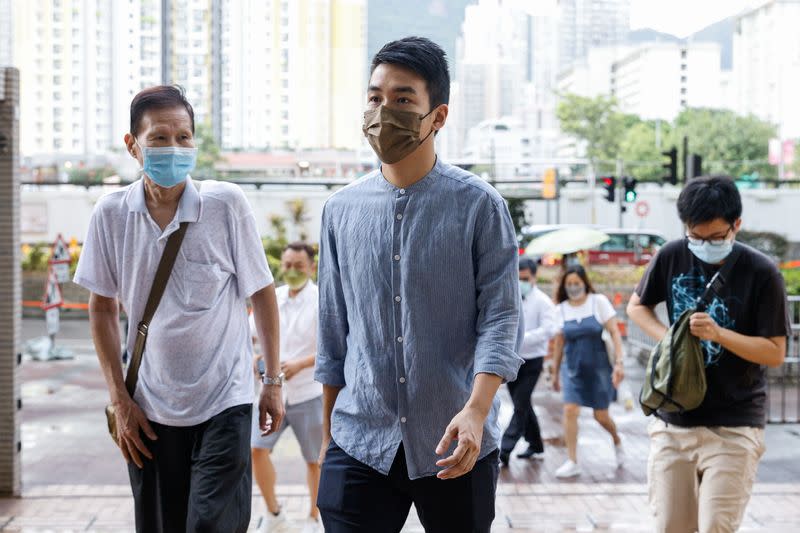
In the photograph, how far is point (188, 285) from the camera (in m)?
3.40

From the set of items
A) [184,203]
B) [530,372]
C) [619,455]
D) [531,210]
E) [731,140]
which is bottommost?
[619,455]

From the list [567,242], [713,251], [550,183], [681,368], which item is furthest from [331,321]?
[550,183]

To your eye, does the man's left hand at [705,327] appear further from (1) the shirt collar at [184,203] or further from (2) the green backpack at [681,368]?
(1) the shirt collar at [184,203]

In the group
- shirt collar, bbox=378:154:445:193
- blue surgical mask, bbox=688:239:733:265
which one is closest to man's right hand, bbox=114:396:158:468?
shirt collar, bbox=378:154:445:193

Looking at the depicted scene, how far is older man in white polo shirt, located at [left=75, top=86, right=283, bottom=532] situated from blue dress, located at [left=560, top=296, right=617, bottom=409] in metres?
5.04

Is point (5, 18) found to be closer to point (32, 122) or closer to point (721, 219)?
point (721, 219)

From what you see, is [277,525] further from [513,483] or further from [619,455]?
[619,455]

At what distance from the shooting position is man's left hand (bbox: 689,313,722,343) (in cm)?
373

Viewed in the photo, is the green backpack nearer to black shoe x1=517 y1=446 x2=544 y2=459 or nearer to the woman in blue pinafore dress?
the woman in blue pinafore dress

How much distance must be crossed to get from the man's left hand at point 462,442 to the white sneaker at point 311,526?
378cm

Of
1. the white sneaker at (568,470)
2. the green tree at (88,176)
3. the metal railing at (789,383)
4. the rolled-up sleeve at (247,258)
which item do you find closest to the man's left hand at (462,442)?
the rolled-up sleeve at (247,258)

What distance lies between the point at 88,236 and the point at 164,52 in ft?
218

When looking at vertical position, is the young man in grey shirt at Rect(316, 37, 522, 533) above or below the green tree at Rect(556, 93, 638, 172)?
below

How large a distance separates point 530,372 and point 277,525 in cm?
294
